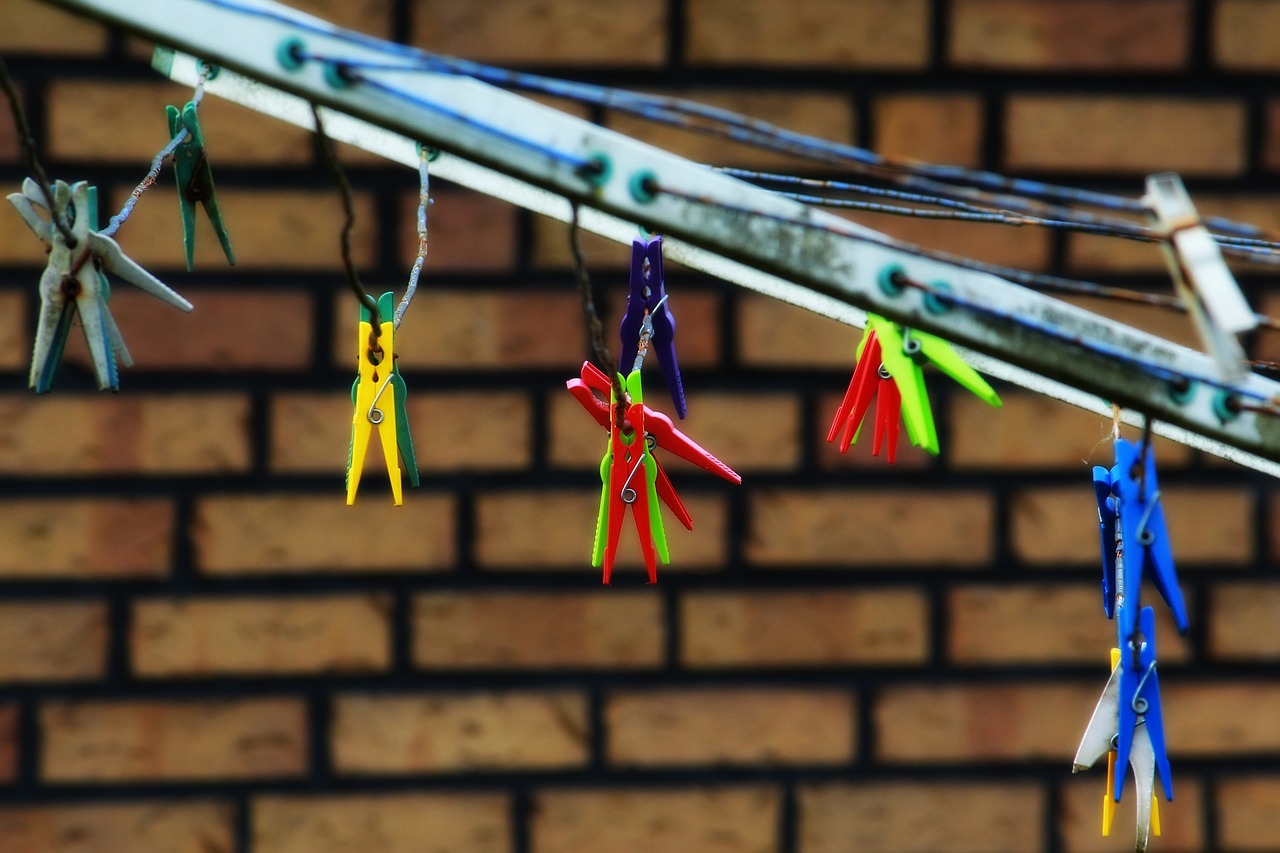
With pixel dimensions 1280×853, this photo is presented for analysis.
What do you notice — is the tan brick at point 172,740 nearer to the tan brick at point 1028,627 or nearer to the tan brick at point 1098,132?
the tan brick at point 1028,627

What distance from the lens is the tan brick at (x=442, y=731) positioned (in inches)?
43.3

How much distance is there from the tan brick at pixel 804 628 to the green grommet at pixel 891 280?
0.70m

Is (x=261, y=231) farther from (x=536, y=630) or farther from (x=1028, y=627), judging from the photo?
(x=1028, y=627)

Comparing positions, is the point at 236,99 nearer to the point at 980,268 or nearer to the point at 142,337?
the point at 980,268

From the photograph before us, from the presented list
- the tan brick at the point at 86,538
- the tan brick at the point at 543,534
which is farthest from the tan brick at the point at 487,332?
the tan brick at the point at 86,538

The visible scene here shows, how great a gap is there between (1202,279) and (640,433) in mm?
291

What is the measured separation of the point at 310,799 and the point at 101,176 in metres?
0.60

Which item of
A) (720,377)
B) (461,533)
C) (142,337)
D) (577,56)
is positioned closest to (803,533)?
(720,377)

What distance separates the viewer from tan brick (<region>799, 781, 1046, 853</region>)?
113 cm

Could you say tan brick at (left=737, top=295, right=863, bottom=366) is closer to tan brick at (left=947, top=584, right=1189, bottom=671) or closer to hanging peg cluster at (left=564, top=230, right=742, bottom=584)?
tan brick at (left=947, top=584, right=1189, bottom=671)

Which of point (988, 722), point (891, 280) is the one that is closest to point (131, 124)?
point (891, 280)

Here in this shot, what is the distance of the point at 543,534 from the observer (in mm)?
1104

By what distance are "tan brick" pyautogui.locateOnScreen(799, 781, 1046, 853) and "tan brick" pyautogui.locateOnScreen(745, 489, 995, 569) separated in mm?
218

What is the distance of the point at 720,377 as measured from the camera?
1120 mm
